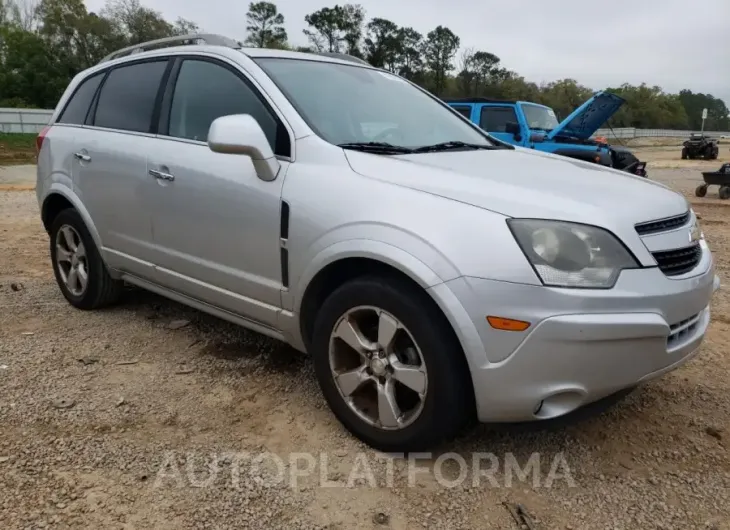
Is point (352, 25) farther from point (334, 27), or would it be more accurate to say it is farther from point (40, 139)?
point (40, 139)

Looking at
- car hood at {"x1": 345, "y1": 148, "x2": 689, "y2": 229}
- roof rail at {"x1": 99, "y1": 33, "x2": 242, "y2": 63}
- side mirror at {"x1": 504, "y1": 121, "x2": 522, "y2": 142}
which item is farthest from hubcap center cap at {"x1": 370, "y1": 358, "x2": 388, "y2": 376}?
side mirror at {"x1": 504, "y1": 121, "x2": 522, "y2": 142}

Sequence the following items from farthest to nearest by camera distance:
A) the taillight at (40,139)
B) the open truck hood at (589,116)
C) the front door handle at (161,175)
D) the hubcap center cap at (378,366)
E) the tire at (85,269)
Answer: the open truck hood at (589,116)
the taillight at (40,139)
the tire at (85,269)
the front door handle at (161,175)
the hubcap center cap at (378,366)

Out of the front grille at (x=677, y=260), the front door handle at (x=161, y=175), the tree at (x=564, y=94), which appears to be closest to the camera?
the front grille at (x=677, y=260)

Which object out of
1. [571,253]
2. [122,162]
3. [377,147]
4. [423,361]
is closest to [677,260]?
[571,253]

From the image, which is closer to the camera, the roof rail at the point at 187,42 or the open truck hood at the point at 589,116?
the roof rail at the point at 187,42

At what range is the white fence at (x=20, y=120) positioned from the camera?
27.7 metres

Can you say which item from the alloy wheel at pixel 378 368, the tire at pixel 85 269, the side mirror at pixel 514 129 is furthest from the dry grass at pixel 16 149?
the alloy wheel at pixel 378 368

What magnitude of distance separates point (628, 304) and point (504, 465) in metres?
0.84

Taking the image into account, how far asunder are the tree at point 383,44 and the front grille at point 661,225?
65.5 meters

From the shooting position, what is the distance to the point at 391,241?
2.31 m

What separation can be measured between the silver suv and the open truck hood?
28.9 feet

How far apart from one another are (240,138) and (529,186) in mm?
1223

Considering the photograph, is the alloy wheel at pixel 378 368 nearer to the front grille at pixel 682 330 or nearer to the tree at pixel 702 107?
the front grille at pixel 682 330

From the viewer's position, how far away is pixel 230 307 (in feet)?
10.3
